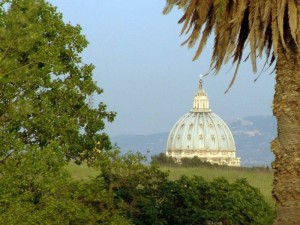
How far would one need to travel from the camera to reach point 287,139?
65.9 ft

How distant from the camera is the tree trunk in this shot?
19.9m

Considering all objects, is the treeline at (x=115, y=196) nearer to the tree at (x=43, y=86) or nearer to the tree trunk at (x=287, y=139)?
the tree at (x=43, y=86)

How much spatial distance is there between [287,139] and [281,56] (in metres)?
1.61

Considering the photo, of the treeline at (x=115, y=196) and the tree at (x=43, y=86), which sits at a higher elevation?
the tree at (x=43, y=86)

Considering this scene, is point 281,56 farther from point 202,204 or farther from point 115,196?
point 202,204

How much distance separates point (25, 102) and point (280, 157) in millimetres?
9824

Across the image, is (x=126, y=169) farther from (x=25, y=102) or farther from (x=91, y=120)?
(x=25, y=102)

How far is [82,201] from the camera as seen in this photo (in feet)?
102

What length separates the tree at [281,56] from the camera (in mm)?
19891

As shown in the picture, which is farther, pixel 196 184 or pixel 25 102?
pixel 196 184

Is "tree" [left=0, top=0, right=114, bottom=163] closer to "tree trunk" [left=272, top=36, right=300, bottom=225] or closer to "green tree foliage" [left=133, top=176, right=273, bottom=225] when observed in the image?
"green tree foliage" [left=133, top=176, right=273, bottom=225]

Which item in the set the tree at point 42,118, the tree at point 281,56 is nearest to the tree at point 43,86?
the tree at point 42,118

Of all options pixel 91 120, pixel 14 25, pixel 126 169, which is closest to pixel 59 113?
pixel 91 120

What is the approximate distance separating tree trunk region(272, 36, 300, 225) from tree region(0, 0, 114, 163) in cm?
814
